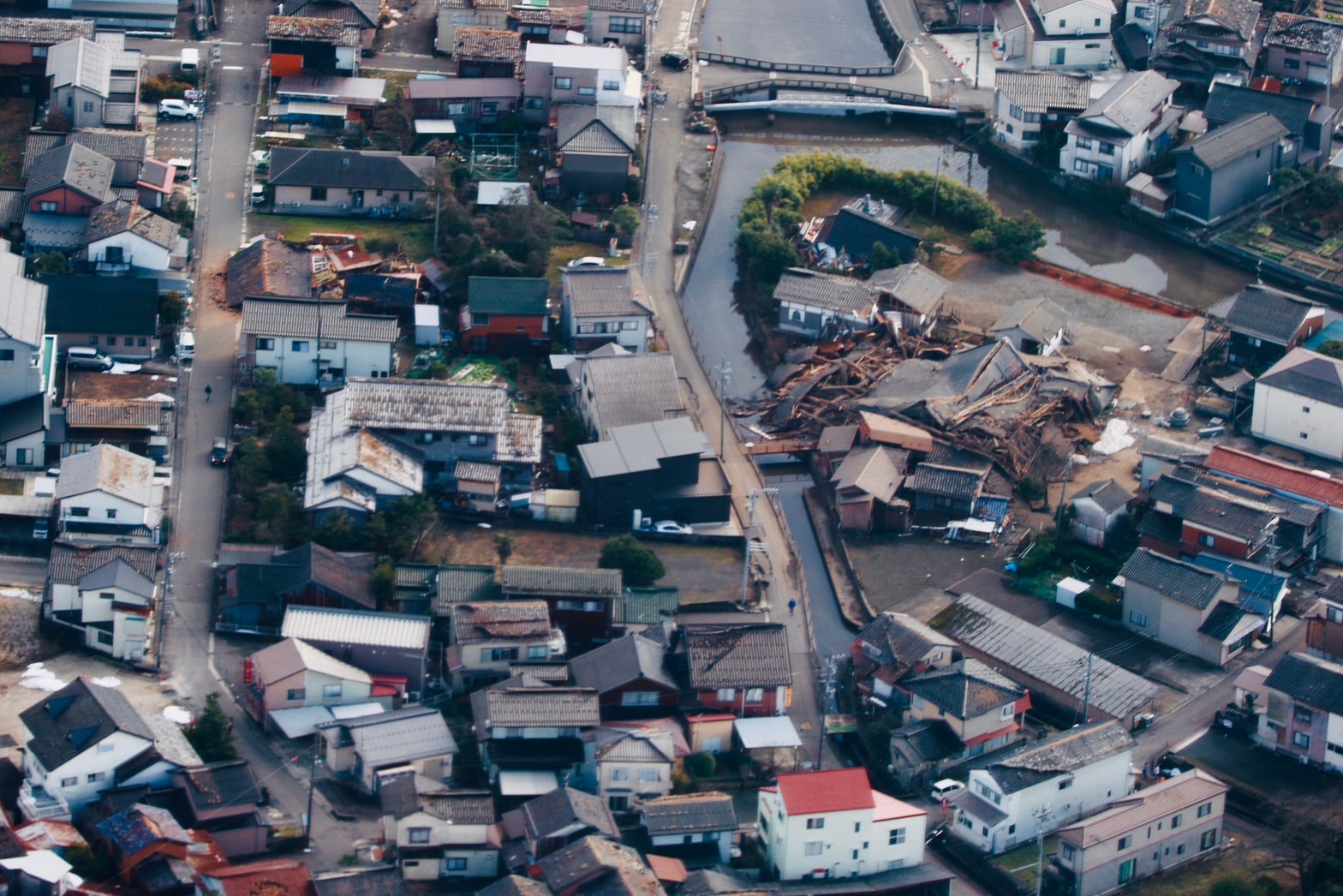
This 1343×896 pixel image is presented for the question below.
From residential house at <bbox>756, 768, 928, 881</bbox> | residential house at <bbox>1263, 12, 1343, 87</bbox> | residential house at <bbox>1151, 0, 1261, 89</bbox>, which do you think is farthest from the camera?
residential house at <bbox>1151, 0, 1261, 89</bbox>

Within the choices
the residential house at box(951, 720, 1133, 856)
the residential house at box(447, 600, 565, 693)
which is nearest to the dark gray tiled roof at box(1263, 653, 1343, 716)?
the residential house at box(951, 720, 1133, 856)

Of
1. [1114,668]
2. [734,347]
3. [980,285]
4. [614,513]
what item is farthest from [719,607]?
[980,285]

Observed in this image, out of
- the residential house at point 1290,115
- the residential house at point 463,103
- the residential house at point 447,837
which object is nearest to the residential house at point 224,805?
the residential house at point 447,837

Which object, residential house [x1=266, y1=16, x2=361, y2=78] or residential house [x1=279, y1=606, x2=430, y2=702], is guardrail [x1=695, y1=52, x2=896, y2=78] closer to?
residential house [x1=266, y1=16, x2=361, y2=78]

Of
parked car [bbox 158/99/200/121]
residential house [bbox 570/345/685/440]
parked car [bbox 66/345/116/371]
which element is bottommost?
parked car [bbox 66/345/116/371]

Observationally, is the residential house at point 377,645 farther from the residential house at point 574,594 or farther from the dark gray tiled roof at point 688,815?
the dark gray tiled roof at point 688,815

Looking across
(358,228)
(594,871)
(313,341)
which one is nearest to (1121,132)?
(358,228)

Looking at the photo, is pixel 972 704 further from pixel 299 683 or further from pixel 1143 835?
pixel 299 683

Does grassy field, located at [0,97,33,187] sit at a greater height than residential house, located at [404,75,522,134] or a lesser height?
lesser
